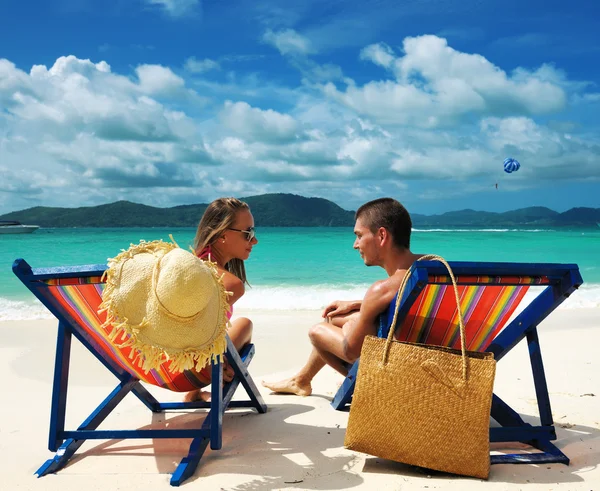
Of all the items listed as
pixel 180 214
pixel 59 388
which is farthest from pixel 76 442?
pixel 180 214

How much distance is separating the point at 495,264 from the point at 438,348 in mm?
452

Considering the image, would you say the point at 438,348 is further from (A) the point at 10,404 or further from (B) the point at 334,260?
(B) the point at 334,260

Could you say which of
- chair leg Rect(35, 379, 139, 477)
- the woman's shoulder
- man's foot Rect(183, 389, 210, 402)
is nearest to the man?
the woman's shoulder

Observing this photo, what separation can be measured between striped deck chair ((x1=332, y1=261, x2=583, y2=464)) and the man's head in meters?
0.43

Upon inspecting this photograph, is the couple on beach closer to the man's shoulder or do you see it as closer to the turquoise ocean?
the man's shoulder

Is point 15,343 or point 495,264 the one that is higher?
point 495,264

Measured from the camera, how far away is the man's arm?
302 centimetres

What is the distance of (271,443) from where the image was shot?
3.27m

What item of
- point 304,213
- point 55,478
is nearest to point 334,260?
point 55,478

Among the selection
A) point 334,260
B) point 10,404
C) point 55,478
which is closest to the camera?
point 55,478

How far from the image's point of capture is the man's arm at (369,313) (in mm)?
3016

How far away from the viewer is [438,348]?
261cm

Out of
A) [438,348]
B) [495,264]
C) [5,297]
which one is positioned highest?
[495,264]

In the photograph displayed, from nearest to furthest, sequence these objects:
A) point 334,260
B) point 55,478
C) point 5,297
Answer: point 55,478, point 5,297, point 334,260
